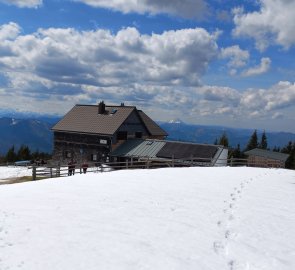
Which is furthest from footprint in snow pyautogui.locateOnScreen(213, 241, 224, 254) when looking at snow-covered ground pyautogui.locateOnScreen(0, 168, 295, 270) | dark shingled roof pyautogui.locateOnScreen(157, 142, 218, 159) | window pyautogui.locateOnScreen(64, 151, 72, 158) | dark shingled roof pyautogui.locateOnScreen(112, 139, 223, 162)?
window pyautogui.locateOnScreen(64, 151, 72, 158)

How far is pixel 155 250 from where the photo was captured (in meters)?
9.52

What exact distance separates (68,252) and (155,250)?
2.33 metres

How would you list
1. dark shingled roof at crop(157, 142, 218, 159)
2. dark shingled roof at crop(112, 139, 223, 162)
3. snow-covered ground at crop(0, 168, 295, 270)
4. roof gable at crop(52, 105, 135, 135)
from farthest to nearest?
roof gable at crop(52, 105, 135, 135)
dark shingled roof at crop(112, 139, 223, 162)
dark shingled roof at crop(157, 142, 218, 159)
snow-covered ground at crop(0, 168, 295, 270)

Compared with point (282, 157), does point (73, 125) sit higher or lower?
higher

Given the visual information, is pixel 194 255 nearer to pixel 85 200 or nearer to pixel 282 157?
pixel 85 200

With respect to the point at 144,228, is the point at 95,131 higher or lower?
higher

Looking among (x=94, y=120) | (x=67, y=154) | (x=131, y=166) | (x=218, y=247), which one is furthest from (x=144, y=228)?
(x=67, y=154)

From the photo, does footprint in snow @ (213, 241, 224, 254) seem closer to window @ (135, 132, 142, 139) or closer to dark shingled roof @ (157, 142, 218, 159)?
dark shingled roof @ (157, 142, 218, 159)

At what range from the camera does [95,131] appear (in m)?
48.2

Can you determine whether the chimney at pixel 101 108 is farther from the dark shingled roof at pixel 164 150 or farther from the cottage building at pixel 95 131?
the dark shingled roof at pixel 164 150

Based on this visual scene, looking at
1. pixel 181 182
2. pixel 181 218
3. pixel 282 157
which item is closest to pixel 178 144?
pixel 282 157

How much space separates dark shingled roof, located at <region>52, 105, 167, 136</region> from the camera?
158ft

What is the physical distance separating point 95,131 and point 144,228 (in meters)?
37.8

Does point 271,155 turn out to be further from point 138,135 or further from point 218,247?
point 218,247
